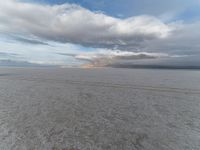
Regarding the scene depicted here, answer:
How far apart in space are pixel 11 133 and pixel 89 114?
2.87 m

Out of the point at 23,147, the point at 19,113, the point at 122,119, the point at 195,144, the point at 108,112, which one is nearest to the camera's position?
the point at 23,147

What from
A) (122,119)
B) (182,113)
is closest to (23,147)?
(122,119)

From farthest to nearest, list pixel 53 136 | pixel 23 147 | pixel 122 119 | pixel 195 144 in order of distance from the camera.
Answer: pixel 122 119
pixel 53 136
pixel 195 144
pixel 23 147

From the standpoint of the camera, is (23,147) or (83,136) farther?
(83,136)

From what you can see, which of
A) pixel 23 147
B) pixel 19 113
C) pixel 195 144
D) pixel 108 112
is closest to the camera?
pixel 23 147

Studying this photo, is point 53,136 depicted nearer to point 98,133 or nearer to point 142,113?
point 98,133

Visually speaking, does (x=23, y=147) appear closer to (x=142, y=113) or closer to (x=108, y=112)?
(x=108, y=112)

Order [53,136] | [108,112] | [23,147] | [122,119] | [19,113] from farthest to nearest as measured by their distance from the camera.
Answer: [108,112] < [19,113] < [122,119] < [53,136] < [23,147]

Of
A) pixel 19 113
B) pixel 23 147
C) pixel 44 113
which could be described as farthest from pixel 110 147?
pixel 19 113

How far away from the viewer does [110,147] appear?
11.4 feet

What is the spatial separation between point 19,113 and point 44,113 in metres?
1.05

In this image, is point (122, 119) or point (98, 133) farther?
point (122, 119)

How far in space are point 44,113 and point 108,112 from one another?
284 cm

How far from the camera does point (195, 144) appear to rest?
359cm
